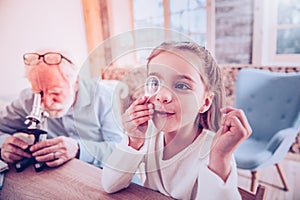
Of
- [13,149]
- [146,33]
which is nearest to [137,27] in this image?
[146,33]

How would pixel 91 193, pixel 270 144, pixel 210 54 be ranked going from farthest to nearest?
pixel 270 144 < pixel 91 193 < pixel 210 54

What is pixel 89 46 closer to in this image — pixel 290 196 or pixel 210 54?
pixel 210 54

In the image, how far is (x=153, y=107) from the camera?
0.70 meters

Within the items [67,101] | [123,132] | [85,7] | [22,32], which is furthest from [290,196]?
[22,32]

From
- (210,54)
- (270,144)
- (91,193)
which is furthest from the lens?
(270,144)

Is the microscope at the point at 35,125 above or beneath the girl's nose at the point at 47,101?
beneath

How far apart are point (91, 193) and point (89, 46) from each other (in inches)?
19.0

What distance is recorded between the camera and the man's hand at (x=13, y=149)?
37.7 inches

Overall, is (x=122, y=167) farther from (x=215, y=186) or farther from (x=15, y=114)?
(x=15, y=114)

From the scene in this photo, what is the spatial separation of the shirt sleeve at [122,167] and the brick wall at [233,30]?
34cm

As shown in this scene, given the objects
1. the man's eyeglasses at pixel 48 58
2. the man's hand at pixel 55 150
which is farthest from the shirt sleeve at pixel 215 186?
the man's eyeglasses at pixel 48 58

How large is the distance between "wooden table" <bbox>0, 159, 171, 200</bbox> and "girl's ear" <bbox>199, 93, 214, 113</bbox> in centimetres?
25

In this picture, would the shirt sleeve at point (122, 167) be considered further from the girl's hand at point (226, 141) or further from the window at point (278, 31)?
the window at point (278, 31)

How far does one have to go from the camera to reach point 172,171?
70 centimetres
